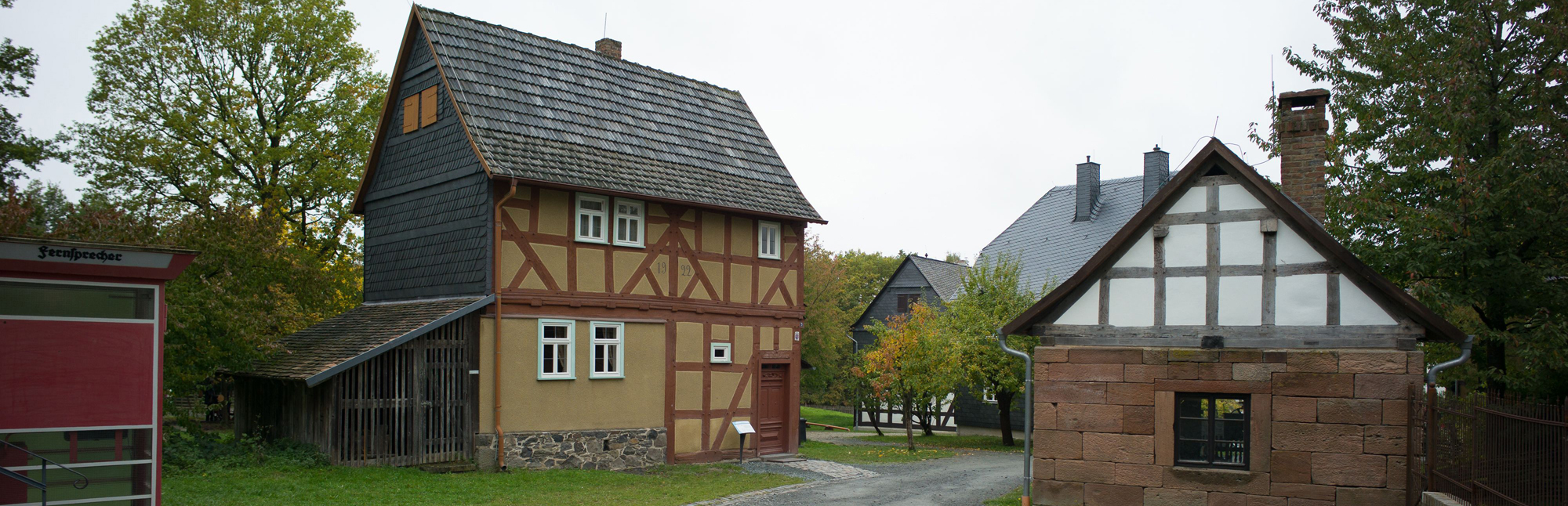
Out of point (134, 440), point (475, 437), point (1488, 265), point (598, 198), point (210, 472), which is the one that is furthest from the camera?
point (598, 198)

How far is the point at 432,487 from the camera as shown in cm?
1466

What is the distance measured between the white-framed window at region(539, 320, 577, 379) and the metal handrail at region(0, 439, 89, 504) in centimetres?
824

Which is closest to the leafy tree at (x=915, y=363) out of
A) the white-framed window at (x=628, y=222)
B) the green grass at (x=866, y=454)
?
the green grass at (x=866, y=454)

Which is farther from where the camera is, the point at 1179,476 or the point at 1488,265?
the point at 1488,265

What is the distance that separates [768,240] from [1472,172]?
12.6 meters

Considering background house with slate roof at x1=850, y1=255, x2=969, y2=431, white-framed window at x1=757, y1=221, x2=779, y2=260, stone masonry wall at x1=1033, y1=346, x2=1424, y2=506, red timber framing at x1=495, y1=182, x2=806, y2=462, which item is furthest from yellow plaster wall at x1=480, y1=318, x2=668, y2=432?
background house with slate roof at x1=850, y1=255, x2=969, y2=431

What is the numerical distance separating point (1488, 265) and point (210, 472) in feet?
57.7

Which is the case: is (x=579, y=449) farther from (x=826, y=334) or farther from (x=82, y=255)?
(x=826, y=334)

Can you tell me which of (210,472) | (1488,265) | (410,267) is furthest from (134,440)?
(1488,265)

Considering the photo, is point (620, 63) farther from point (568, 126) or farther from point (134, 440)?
point (134, 440)

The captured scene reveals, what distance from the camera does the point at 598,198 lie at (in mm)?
18969

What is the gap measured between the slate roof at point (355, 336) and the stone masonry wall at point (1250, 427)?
9.62 m

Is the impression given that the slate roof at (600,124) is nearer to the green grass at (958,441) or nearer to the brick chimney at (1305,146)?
the green grass at (958,441)

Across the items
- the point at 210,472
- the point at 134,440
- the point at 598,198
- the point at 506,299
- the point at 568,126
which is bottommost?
the point at 210,472
